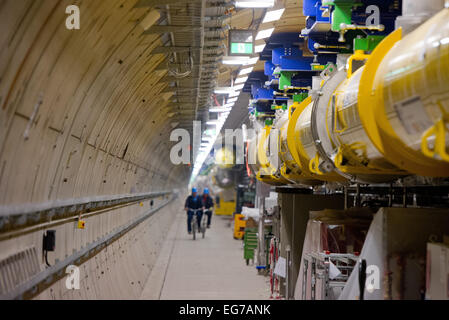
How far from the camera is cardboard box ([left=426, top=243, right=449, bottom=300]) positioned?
3.07 meters

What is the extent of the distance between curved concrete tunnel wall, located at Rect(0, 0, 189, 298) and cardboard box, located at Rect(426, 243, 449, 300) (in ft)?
8.30

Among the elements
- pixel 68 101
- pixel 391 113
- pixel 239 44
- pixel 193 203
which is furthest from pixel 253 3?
pixel 193 203

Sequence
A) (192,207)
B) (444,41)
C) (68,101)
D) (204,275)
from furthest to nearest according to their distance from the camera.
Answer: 1. (192,207)
2. (204,275)
3. (68,101)
4. (444,41)

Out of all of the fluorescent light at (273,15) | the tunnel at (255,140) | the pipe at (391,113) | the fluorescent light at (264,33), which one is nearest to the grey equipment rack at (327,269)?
the tunnel at (255,140)

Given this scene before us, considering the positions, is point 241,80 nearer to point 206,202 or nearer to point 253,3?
point 253,3

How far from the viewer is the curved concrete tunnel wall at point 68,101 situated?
12.2 ft

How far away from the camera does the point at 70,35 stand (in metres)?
4.36

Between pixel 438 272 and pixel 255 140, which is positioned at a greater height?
pixel 255 140

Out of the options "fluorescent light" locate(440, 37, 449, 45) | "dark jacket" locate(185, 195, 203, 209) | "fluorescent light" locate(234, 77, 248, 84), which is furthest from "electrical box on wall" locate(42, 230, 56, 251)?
"dark jacket" locate(185, 195, 203, 209)

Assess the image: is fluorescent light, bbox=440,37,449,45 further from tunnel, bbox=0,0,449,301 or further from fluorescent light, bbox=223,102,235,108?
fluorescent light, bbox=223,102,235,108

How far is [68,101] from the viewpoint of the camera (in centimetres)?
497

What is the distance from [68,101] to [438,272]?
3.14m
